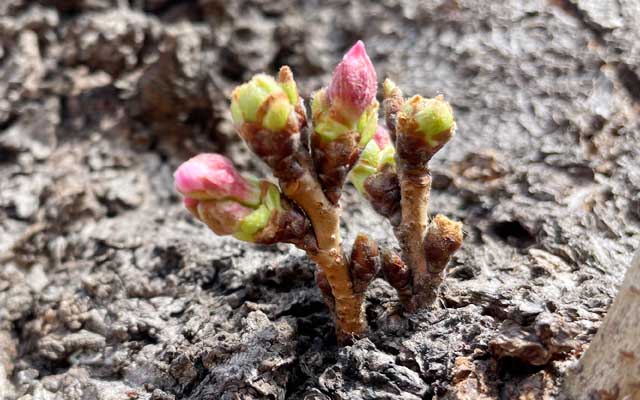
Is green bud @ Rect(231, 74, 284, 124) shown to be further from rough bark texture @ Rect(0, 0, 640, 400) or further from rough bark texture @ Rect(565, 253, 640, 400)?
rough bark texture @ Rect(565, 253, 640, 400)

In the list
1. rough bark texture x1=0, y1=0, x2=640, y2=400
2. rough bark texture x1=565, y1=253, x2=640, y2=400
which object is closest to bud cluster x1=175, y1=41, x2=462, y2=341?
rough bark texture x1=0, y1=0, x2=640, y2=400

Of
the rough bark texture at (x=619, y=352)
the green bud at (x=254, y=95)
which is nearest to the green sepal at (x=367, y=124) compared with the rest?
the green bud at (x=254, y=95)

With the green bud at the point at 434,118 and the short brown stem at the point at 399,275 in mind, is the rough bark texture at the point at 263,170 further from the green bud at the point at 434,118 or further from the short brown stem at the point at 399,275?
the green bud at the point at 434,118

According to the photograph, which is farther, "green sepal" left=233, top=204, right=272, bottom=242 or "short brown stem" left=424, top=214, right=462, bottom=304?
"short brown stem" left=424, top=214, right=462, bottom=304

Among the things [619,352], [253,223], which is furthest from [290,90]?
[619,352]

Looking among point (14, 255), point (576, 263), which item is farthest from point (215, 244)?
point (576, 263)

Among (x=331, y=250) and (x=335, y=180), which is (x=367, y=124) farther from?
(x=331, y=250)

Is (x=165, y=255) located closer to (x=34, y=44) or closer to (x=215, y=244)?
(x=215, y=244)
